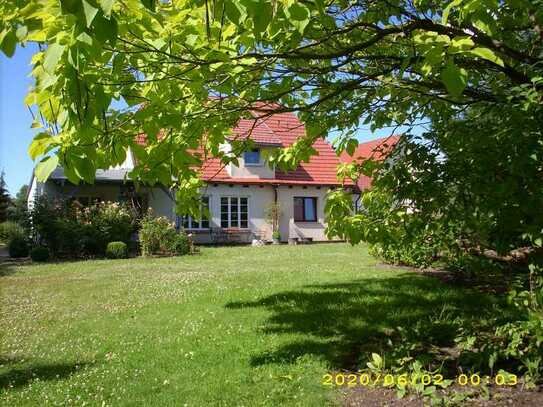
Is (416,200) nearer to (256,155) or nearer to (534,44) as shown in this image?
(534,44)

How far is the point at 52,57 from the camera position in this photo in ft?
5.46

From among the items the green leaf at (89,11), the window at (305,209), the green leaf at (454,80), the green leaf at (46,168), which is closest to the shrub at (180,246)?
the window at (305,209)

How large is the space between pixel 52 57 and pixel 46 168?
0.56m

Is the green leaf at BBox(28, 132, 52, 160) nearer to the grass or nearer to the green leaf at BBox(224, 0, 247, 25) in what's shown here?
the green leaf at BBox(224, 0, 247, 25)

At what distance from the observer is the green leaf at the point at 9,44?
196 cm

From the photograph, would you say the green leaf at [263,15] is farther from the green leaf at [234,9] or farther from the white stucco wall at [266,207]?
the white stucco wall at [266,207]

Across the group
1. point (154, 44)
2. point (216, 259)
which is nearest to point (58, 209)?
point (216, 259)

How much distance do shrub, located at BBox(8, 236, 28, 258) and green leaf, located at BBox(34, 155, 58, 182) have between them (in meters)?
19.1

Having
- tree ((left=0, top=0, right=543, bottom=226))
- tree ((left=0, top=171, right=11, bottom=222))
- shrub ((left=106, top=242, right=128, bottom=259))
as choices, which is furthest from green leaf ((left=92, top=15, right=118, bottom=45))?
tree ((left=0, top=171, right=11, bottom=222))

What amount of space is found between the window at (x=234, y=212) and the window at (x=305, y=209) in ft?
9.98

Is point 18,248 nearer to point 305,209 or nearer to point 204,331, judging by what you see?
point 305,209

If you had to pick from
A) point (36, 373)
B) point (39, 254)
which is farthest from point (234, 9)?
point (39, 254)

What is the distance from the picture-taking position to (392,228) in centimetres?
466

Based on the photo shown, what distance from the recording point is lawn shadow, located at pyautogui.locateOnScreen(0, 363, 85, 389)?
15.6 ft
